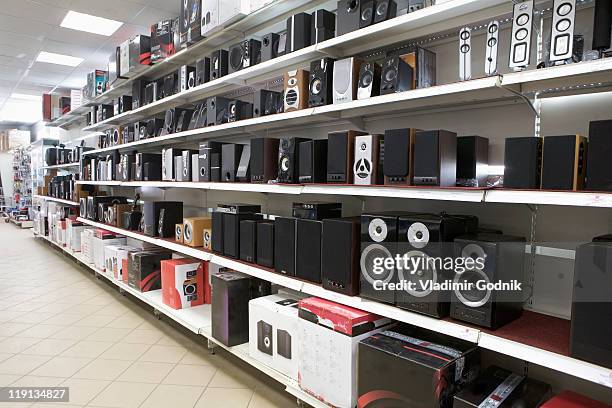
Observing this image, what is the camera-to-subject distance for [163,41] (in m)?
3.97

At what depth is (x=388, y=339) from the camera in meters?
1.81

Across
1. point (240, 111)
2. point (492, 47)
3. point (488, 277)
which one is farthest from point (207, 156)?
point (488, 277)

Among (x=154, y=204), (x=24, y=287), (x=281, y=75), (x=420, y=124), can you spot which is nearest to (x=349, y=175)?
(x=420, y=124)

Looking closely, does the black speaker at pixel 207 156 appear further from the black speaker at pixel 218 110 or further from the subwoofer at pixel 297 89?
the subwoofer at pixel 297 89

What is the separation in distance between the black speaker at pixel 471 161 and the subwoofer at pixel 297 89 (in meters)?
0.99

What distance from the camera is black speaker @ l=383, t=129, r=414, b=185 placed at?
1743 millimetres

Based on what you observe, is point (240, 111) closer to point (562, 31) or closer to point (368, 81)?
point (368, 81)

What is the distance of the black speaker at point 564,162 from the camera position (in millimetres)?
1336

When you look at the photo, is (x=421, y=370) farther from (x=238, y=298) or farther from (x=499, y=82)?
(x=238, y=298)

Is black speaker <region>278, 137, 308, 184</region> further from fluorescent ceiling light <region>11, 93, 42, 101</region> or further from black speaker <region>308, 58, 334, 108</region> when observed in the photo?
fluorescent ceiling light <region>11, 93, 42, 101</region>

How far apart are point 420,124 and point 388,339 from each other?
1.20 m

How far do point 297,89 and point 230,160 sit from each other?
870 mm

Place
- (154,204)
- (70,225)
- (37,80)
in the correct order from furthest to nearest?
(37,80) → (70,225) → (154,204)

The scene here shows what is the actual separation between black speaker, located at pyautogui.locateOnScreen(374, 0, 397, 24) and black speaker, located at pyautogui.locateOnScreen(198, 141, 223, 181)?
5.46 feet
